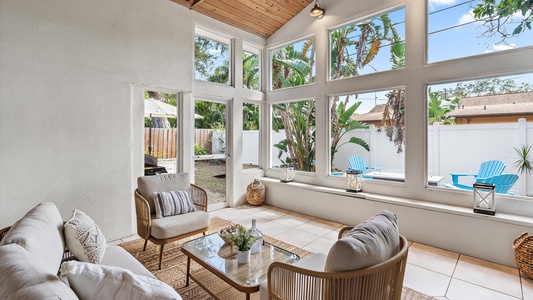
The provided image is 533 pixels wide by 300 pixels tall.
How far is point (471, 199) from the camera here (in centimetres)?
331

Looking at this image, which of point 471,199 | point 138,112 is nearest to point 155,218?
point 138,112

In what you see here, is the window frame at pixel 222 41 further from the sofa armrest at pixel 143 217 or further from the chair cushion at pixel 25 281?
the chair cushion at pixel 25 281

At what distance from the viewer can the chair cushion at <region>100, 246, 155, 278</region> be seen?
6.14ft

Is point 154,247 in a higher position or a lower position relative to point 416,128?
lower

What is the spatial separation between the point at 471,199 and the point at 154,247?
4101 millimetres

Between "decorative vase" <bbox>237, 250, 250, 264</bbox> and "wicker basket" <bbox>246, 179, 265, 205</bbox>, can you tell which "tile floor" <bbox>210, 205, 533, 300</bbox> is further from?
"decorative vase" <bbox>237, 250, 250, 264</bbox>

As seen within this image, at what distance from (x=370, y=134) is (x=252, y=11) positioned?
3097mm

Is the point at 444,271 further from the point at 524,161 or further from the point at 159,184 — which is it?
the point at 159,184

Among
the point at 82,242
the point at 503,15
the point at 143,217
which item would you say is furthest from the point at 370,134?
the point at 82,242

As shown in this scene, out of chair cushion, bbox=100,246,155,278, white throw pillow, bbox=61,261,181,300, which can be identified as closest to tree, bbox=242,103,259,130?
chair cushion, bbox=100,246,155,278

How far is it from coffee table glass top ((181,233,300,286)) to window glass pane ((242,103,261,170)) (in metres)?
3.03

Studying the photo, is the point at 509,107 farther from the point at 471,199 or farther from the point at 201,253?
the point at 201,253

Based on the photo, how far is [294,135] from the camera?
5445 millimetres

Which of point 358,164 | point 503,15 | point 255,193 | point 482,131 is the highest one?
point 503,15
